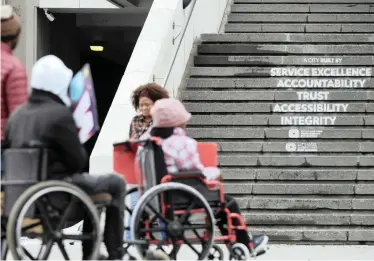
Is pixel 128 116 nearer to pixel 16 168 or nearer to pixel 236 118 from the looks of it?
pixel 236 118

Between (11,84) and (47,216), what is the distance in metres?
0.88

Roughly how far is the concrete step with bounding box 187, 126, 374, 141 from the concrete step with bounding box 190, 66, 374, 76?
1128 millimetres

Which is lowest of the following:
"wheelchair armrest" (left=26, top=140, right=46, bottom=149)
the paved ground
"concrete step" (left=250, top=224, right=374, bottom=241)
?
the paved ground

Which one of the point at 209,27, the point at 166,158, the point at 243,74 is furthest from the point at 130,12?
the point at 166,158

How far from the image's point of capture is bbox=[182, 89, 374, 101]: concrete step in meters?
11.6

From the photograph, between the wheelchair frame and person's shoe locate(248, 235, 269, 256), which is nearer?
the wheelchair frame

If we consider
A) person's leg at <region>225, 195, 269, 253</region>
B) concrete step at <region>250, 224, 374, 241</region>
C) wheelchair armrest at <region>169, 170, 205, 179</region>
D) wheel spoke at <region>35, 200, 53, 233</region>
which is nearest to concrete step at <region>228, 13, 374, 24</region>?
concrete step at <region>250, 224, 374, 241</region>

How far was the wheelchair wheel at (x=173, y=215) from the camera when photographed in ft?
20.5

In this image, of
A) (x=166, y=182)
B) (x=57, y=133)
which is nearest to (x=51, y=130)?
(x=57, y=133)

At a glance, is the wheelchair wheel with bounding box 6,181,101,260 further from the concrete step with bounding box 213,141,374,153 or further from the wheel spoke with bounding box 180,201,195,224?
the concrete step with bounding box 213,141,374,153

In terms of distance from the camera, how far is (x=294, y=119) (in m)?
11.4

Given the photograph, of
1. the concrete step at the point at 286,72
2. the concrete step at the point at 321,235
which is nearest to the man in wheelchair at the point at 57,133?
the concrete step at the point at 321,235

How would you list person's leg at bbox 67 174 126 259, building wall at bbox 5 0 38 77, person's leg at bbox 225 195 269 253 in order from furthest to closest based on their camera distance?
building wall at bbox 5 0 38 77
person's leg at bbox 225 195 269 253
person's leg at bbox 67 174 126 259

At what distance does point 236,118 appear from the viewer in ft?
37.3
